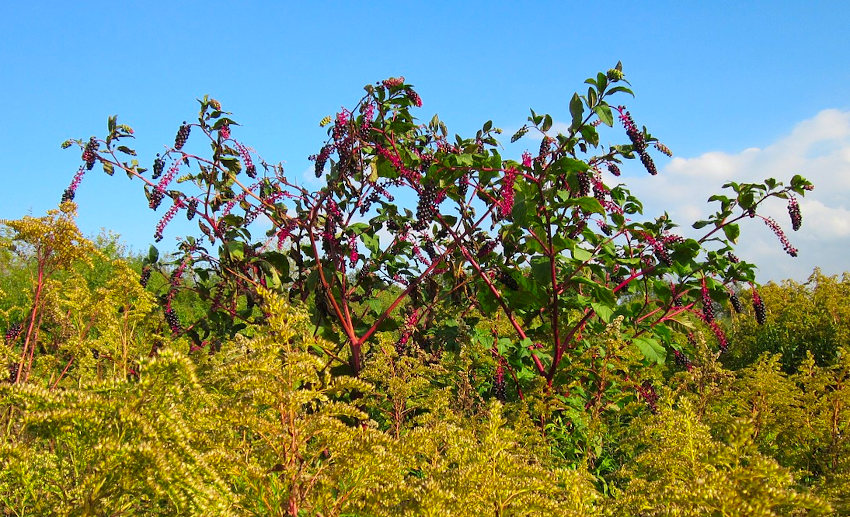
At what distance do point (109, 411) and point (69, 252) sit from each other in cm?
297

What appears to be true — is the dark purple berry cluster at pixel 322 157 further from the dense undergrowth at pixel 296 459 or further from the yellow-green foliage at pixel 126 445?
the yellow-green foliage at pixel 126 445

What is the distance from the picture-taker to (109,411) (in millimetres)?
1433

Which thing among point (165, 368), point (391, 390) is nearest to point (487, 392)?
Result: point (391, 390)

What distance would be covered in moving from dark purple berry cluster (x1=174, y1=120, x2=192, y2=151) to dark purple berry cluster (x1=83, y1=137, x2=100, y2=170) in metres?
0.47

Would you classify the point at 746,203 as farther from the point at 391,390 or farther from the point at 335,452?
the point at 335,452

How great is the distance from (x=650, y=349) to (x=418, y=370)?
1366mm

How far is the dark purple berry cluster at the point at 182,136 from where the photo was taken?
3.60m

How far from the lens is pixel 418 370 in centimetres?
319

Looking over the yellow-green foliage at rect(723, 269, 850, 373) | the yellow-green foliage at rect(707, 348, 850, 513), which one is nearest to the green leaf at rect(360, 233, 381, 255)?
the yellow-green foliage at rect(707, 348, 850, 513)

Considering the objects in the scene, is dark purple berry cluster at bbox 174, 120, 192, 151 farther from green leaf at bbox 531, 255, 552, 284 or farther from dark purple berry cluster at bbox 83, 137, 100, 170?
green leaf at bbox 531, 255, 552, 284

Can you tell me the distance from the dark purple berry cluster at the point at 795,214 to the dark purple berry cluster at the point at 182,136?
11.9 feet

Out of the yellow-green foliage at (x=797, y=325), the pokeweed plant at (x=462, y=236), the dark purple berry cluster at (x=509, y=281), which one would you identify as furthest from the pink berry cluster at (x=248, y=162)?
the yellow-green foliage at (x=797, y=325)

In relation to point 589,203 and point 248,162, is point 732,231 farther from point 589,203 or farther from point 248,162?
point 248,162

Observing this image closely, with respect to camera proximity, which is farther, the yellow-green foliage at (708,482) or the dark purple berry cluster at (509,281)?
the dark purple berry cluster at (509,281)
